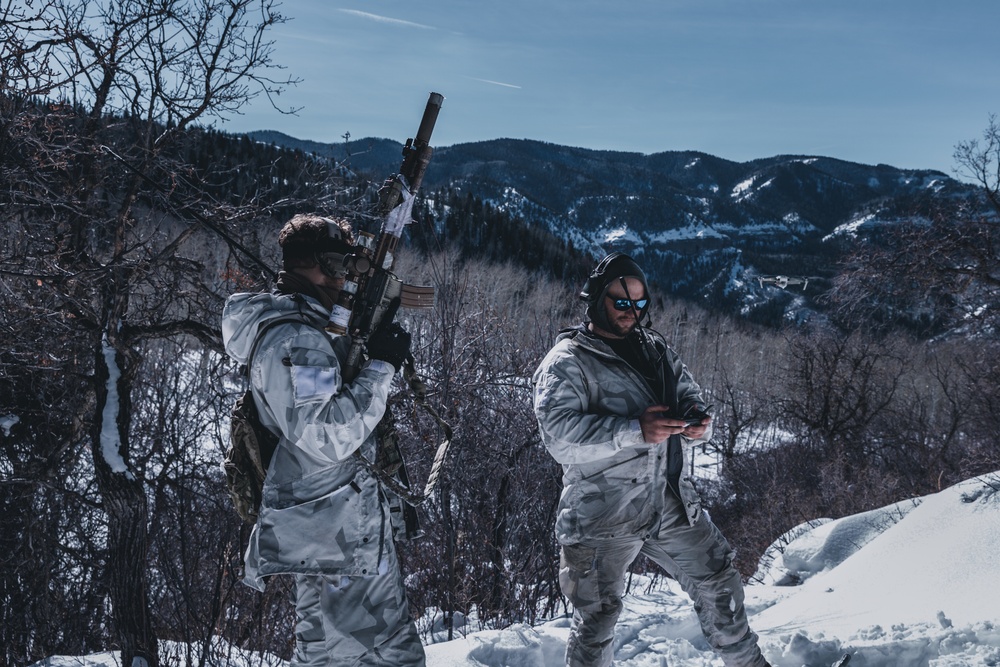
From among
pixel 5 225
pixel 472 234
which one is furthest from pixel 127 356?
pixel 472 234

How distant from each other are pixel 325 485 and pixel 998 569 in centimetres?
438

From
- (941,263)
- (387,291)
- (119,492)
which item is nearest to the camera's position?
(387,291)

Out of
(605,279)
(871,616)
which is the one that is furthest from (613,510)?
(871,616)

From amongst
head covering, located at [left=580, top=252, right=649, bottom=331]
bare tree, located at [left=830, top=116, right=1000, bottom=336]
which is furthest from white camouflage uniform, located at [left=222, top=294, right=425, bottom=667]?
bare tree, located at [left=830, top=116, right=1000, bottom=336]

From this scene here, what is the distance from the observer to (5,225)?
607 centimetres

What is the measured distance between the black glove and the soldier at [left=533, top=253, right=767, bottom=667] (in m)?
0.83

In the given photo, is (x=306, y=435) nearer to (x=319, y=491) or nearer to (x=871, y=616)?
(x=319, y=491)

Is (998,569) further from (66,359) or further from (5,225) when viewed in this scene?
(5,225)

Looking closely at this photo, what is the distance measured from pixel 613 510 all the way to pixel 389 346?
4.15ft

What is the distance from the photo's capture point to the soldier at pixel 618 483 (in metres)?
2.98

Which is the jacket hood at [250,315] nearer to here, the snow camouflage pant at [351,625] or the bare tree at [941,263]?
the snow camouflage pant at [351,625]

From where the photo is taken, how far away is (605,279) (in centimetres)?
323

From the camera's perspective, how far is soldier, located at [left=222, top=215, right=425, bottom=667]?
7.29 feet

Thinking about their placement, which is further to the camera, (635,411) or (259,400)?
(635,411)
